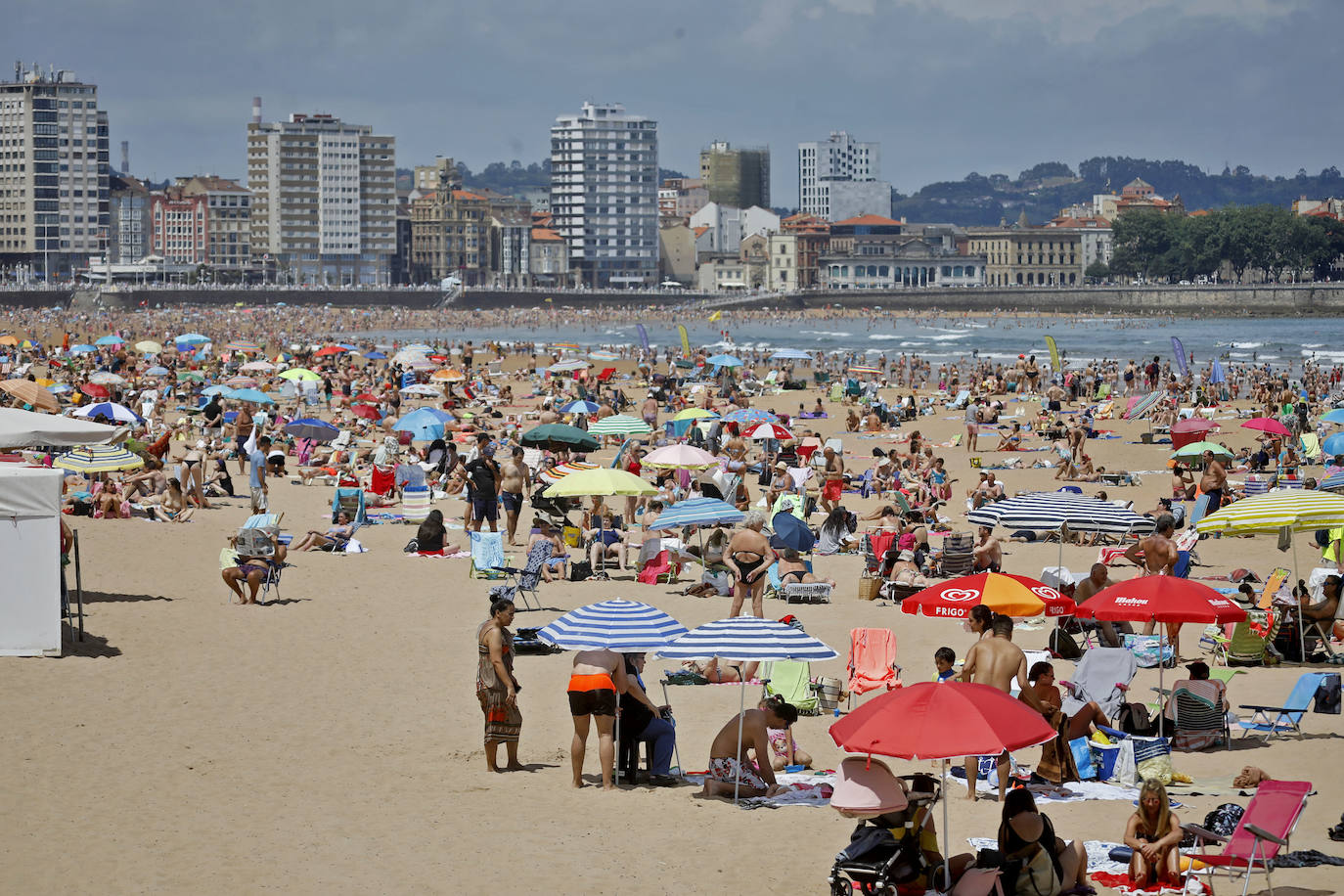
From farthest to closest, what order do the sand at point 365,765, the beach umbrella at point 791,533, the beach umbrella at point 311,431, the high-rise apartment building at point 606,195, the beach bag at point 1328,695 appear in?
the high-rise apartment building at point 606,195 → the beach umbrella at point 311,431 → the beach umbrella at point 791,533 → the beach bag at point 1328,695 → the sand at point 365,765

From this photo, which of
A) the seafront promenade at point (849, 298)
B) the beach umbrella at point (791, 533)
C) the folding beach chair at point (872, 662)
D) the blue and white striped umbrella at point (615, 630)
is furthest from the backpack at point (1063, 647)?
the seafront promenade at point (849, 298)

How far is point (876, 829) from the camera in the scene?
19.8ft

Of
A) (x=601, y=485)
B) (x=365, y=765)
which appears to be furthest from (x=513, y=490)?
(x=365, y=765)

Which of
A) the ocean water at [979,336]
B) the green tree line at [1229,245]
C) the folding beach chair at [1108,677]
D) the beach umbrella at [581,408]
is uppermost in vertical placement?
the green tree line at [1229,245]

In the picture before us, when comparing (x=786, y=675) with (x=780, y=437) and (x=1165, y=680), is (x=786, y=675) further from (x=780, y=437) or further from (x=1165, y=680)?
(x=780, y=437)

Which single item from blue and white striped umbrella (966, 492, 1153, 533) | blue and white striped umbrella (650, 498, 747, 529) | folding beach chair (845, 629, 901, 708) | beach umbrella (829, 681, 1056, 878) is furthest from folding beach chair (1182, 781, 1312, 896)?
blue and white striped umbrella (650, 498, 747, 529)

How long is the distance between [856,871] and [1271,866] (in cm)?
157

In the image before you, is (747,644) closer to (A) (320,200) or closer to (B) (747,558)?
(B) (747,558)

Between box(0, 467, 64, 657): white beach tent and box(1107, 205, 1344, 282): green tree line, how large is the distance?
13319 cm

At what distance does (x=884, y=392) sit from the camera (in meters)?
37.4

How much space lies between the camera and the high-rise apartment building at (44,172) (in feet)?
470

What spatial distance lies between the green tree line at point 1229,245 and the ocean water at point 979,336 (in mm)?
22233

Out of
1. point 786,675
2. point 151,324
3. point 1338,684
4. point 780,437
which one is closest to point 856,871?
point 786,675

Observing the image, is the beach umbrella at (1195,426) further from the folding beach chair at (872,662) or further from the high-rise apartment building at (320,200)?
the high-rise apartment building at (320,200)
